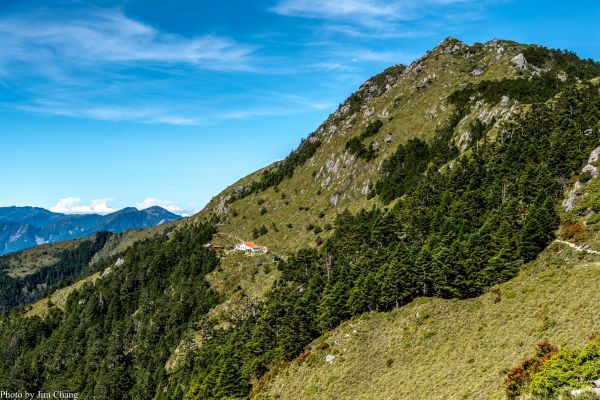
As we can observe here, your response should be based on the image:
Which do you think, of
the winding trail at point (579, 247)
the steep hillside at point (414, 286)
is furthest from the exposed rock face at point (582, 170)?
the winding trail at point (579, 247)

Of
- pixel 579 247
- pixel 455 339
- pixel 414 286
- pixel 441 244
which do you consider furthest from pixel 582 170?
pixel 455 339

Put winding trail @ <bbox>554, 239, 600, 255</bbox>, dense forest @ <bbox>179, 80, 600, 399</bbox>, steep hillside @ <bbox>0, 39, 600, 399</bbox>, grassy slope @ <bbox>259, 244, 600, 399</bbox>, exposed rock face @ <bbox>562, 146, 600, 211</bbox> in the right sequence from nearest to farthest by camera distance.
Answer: grassy slope @ <bbox>259, 244, 600, 399</bbox>
steep hillside @ <bbox>0, 39, 600, 399</bbox>
winding trail @ <bbox>554, 239, 600, 255</bbox>
dense forest @ <bbox>179, 80, 600, 399</bbox>
exposed rock face @ <bbox>562, 146, 600, 211</bbox>

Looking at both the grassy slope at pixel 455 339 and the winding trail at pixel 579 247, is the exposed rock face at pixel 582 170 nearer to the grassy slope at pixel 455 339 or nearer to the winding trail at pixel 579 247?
the winding trail at pixel 579 247

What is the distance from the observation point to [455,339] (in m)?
65.3

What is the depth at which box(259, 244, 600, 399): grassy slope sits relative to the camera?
51.6 m

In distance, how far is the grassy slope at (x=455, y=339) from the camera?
51.6 meters

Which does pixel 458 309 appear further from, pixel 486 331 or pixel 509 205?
pixel 509 205

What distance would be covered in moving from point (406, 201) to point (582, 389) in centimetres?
12259

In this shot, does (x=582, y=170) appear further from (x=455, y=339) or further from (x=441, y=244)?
(x=455, y=339)

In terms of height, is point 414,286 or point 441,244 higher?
point 441,244

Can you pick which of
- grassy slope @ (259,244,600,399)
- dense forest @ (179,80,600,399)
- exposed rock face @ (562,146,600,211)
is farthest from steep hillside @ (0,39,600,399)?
exposed rock face @ (562,146,600,211)

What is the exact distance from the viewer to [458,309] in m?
74.6

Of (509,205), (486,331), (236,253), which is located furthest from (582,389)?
(236,253)

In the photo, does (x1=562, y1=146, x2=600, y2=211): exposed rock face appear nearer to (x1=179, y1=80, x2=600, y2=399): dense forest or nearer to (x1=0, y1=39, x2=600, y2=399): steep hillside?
(x1=0, y1=39, x2=600, y2=399): steep hillside
